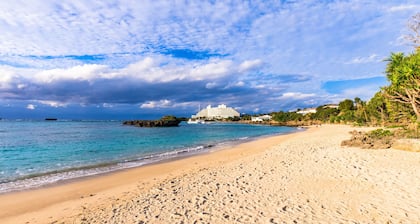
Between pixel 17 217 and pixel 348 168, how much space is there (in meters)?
9.97

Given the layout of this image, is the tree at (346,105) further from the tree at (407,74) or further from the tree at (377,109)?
the tree at (407,74)

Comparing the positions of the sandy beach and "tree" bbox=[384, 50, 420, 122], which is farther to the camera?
"tree" bbox=[384, 50, 420, 122]

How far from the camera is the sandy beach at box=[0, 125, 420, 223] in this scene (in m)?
4.81

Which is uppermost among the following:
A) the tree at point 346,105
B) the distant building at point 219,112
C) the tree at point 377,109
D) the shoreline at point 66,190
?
the distant building at point 219,112

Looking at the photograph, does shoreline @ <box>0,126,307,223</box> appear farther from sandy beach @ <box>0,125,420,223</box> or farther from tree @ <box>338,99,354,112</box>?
tree @ <box>338,99,354,112</box>

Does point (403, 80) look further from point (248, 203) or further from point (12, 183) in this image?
point (12, 183)

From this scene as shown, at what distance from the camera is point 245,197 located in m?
5.93

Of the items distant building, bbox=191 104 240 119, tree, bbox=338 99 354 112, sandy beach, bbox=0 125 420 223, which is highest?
distant building, bbox=191 104 240 119

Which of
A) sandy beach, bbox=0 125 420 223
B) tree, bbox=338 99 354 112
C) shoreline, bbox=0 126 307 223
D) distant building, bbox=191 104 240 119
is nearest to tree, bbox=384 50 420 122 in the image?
sandy beach, bbox=0 125 420 223

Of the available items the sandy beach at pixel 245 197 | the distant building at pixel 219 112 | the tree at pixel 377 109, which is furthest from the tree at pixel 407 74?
the distant building at pixel 219 112

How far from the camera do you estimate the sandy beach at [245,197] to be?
4809 mm

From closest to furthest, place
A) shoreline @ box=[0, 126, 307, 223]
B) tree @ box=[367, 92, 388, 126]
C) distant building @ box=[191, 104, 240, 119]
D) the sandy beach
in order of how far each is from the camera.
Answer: the sandy beach → shoreline @ box=[0, 126, 307, 223] → tree @ box=[367, 92, 388, 126] → distant building @ box=[191, 104, 240, 119]

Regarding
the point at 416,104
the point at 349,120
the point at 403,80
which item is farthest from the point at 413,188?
the point at 349,120

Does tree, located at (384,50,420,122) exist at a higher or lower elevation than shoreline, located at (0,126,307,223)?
higher
